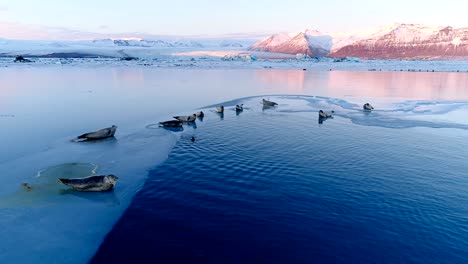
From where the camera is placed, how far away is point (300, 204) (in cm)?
772

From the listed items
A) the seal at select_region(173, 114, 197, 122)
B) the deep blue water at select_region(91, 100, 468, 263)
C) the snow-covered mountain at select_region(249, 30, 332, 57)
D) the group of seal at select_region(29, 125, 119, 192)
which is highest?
the snow-covered mountain at select_region(249, 30, 332, 57)

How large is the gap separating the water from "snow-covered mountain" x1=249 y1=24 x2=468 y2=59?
12671 cm

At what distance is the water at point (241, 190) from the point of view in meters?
6.10

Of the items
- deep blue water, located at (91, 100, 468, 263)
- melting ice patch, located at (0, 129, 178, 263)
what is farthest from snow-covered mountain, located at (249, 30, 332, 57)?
melting ice patch, located at (0, 129, 178, 263)

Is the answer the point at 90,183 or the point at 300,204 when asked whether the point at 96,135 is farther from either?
the point at 300,204

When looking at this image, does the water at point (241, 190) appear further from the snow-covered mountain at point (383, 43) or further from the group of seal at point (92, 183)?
the snow-covered mountain at point (383, 43)

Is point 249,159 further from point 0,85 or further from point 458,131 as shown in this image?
point 0,85

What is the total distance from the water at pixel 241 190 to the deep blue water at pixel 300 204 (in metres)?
0.03

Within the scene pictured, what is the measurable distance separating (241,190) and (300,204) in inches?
59.6

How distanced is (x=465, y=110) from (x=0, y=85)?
32.4 meters

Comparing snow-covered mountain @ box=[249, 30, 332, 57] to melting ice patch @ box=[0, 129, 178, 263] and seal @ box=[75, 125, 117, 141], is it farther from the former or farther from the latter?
melting ice patch @ box=[0, 129, 178, 263]

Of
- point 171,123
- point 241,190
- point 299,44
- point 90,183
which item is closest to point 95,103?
point 171,123

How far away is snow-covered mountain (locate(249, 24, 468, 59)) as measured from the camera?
424 feet

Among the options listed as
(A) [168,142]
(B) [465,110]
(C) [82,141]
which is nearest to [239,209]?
(A) [168,142]
